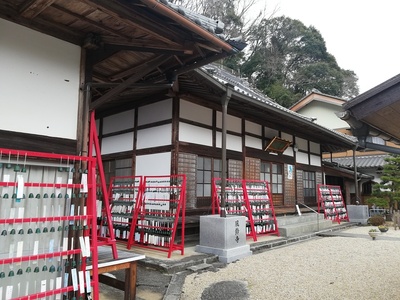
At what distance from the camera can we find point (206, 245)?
6453 mm

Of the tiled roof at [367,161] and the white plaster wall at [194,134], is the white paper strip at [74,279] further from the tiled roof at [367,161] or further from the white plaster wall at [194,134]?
the tiled roof at [367,161]

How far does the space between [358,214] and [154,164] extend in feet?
31.8

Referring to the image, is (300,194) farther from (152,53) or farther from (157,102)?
(152,53)

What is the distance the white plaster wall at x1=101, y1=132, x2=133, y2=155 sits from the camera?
868 centimetres

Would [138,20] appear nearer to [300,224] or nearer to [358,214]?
[300,224]

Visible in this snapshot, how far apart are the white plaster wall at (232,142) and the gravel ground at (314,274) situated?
10.4ft

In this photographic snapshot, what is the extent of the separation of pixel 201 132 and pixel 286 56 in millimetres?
28655

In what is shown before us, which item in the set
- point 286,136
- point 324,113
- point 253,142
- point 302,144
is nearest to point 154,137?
point 253,142

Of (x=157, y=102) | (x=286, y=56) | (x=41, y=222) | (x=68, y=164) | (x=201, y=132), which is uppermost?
(x=286, y=56)

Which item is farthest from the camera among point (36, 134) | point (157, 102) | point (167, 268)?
point (157, 102)

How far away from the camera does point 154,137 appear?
7.97m

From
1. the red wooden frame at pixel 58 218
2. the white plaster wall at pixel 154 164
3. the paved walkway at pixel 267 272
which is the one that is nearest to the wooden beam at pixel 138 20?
the red wooden frame at pixel 58 218

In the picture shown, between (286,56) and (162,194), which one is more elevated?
(286,56)

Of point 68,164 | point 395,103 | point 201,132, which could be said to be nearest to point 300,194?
point 201,132
